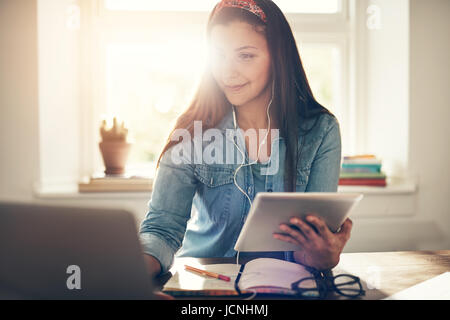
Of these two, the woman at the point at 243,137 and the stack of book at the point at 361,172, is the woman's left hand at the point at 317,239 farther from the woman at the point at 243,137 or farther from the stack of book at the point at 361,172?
the stack of book at the point at 361,172

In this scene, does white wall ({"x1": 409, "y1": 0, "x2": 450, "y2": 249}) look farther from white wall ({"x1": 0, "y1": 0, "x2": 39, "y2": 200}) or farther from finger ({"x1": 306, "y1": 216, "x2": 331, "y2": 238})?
white wall ({"x1": 0, "y1": 0, "x2": 39, "y2": 200})

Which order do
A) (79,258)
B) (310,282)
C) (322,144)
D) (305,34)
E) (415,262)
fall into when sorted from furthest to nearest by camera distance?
(305,34) → (322,144) → (415,262) → (310,282) → (79,258)

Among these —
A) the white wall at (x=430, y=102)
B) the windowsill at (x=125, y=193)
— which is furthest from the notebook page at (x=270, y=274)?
the white wall at (x=430, y=102)

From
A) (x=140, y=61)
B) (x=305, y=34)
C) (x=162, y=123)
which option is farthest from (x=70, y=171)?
(x=305, y=34)

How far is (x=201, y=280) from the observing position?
770mm

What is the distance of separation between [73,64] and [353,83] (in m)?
1.50

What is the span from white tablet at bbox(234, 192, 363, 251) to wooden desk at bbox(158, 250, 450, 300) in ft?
0.43

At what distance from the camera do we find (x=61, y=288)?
496 millimetres

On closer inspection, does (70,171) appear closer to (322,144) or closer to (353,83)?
(322,144)

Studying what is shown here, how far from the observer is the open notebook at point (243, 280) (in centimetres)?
70

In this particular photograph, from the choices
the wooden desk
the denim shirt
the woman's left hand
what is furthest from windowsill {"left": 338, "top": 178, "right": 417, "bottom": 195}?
the woman's left hand

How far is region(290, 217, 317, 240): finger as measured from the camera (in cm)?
76

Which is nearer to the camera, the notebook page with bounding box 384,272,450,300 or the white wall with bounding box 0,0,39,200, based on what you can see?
the notebook page with bounding box 384,272,450,300

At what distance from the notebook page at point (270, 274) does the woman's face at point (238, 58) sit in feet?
1.86
